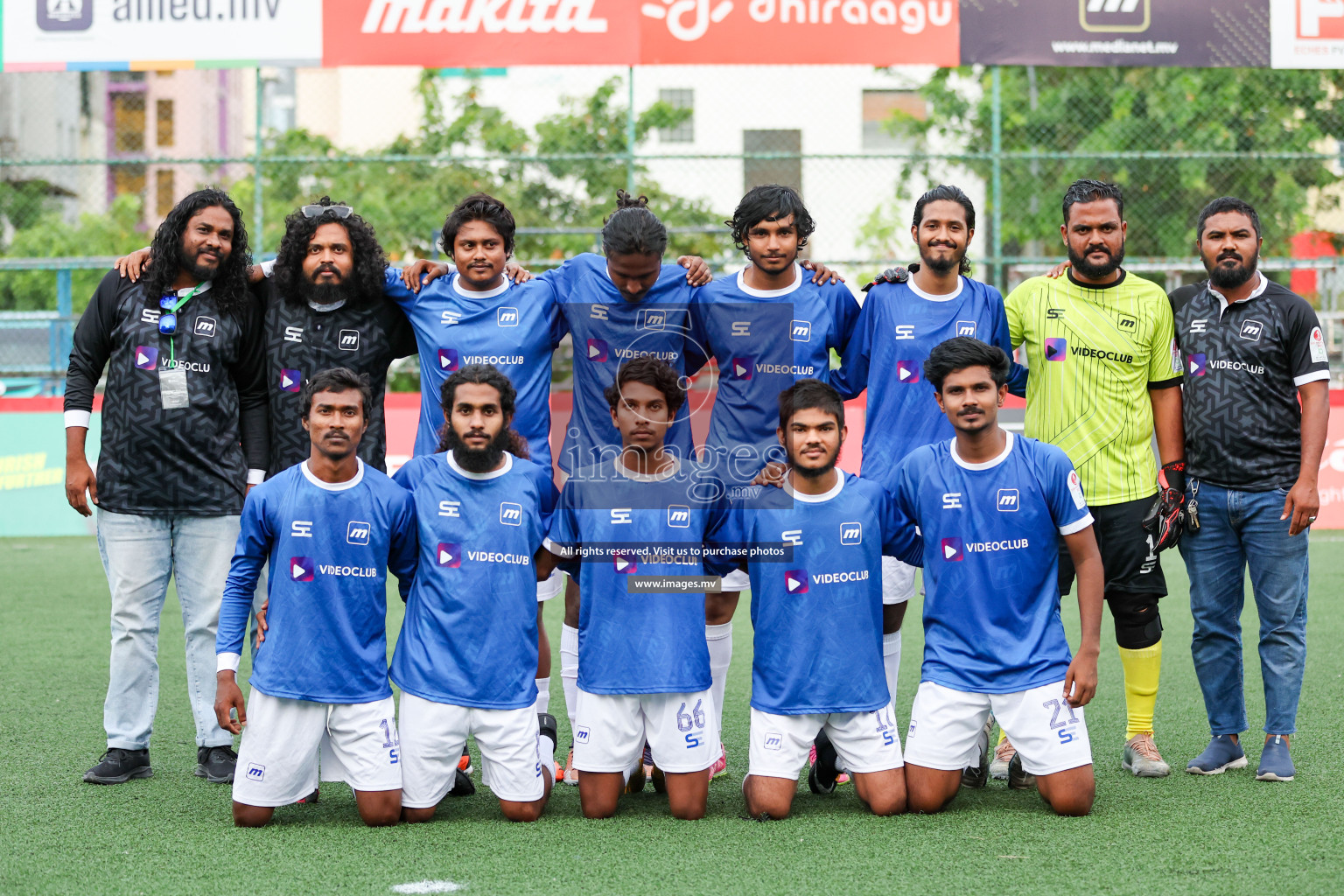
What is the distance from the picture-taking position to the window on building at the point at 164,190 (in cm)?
3253

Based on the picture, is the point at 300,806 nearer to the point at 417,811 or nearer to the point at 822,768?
the point at 417,811

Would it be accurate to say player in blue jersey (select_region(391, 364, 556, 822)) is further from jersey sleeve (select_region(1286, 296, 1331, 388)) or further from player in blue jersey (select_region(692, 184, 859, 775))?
jersey sleeve (select_region(1286, 296, 1331, 388))

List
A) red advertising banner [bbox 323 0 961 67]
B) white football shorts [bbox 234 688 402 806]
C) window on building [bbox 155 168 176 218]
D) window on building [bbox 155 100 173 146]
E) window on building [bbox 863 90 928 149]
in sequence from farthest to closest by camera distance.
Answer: window on building [bbox 155 100 173 146]
window on building [bbox 155 168 176 218]
window on building [bbox 863 90 928 149]
red advertising banner [bbox 323 0 961 67]
white football shorts [bbox 234 688 402 806]

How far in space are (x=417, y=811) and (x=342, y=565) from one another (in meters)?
0.84

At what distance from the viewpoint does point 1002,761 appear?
514cm

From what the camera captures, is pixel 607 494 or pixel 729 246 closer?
pixel 607 494

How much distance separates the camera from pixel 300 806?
15.2 ft

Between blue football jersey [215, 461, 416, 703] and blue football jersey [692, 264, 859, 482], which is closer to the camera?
blue football jersey [215, 461, 416, 703]

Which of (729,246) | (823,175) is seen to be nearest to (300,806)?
(729,246)

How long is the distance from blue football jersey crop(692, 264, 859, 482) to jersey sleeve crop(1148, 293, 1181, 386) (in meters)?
1.20

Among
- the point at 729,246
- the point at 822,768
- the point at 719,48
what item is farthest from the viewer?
the point at 729,246

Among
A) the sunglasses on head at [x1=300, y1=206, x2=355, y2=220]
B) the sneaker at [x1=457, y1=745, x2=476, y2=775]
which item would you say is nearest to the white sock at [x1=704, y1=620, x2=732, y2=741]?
the sneaker at [x1=457, y1=745, x2=476, y2=775]

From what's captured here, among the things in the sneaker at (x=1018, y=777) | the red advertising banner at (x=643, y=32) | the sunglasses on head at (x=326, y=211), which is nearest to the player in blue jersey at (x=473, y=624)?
the sunglasses on head at (x=326, y=211)

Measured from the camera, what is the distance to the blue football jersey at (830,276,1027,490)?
499cm
